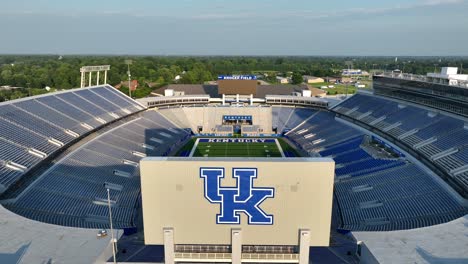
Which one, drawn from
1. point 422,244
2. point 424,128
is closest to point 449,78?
point 424,128

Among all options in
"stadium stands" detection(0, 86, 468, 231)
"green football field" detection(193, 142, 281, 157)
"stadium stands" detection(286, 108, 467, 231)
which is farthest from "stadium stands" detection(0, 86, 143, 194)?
"stadium stands" detection(286, 108, 467, 231)

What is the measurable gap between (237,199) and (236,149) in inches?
1342

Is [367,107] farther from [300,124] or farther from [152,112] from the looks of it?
[152,112]

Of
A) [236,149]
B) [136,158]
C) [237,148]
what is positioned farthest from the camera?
[237,148]

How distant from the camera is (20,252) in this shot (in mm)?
15102

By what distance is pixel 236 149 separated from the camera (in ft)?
162

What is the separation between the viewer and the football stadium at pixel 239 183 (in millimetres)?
15266

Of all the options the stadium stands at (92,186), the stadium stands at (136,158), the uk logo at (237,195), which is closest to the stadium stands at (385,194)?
the stadium stands at (136,158)

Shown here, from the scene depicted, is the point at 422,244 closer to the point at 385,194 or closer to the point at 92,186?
the point at 385,194

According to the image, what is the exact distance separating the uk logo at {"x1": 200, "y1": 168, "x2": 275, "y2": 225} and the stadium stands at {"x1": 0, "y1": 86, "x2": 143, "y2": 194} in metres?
15.8

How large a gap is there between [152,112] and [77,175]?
105ft

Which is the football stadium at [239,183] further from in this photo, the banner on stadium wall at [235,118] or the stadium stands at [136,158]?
the banner on stadium wall at [235,118]

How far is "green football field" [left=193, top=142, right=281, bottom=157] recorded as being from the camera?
46000 millimetres

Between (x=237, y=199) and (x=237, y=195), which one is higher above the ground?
(x=237, y=195)
